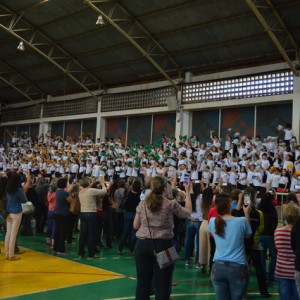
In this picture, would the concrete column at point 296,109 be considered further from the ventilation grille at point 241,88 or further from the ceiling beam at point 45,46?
the ceiling beam at point 45,46

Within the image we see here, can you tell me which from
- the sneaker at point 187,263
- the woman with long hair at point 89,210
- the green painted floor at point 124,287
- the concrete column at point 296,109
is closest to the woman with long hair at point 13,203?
the green painted floor at point 124,287

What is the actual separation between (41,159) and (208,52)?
12.6 m

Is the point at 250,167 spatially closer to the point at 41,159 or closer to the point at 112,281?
the point at 112,281

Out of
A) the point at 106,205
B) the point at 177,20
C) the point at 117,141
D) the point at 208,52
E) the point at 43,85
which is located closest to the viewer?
the point at 106,205

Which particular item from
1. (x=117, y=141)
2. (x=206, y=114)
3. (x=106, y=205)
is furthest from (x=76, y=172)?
(x=106, y=205)

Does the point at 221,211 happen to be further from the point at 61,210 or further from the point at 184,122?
the point at 184,122

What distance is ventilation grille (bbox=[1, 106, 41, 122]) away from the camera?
3369 cm

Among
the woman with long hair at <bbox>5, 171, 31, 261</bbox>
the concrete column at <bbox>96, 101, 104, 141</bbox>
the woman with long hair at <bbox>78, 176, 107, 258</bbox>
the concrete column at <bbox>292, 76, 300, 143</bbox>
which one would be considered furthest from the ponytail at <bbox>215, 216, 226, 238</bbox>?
the concrete column at <bbox>96, 101, 104, 141</bbox>

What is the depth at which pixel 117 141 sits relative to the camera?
82.8 ft

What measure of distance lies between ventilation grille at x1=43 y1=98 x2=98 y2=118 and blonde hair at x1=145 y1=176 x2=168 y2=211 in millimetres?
25185

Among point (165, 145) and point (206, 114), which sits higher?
point (206, 114)

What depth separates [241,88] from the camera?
2095cm

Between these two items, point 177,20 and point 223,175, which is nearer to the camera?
point 223,175

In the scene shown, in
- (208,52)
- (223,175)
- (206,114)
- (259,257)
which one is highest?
(208,52)
